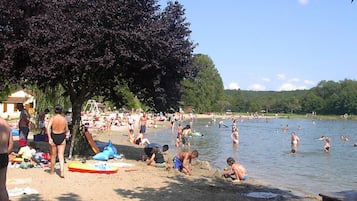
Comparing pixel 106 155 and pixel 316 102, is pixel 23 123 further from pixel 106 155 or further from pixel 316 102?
pixel 316 102

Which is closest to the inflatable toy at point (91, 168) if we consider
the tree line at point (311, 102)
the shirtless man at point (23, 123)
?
the shirtless man at point (23, 123)

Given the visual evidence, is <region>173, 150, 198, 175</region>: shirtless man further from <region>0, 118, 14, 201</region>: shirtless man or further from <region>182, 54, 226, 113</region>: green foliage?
<region>182, 54, 226, 113</region>: green foliage

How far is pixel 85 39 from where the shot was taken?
1160cm

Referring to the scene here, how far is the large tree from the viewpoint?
37.8ft

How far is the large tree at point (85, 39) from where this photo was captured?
1151 centimetres

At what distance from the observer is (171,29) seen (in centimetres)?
1338

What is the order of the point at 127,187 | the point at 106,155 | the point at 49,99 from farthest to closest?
the point at 49,99 < the point at 106,155 < the point at 127,187

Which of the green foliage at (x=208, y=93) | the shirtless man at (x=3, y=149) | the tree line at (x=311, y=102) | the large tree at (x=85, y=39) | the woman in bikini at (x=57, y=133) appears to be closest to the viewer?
the shirtless man at (x=3, y=149)

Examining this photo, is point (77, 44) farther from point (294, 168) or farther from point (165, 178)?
point (294, 168)

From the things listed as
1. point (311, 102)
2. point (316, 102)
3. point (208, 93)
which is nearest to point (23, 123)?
point (208, 93)

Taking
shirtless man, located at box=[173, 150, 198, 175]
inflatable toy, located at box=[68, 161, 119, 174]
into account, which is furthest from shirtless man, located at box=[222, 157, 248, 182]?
inflatable toy, located at box=[68, 161, 119, 174]

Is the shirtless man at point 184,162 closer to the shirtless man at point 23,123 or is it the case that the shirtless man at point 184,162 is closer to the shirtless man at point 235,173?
the shirtless man at point 235,173

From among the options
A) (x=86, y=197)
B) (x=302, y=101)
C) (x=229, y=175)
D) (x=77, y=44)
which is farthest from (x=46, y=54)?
(x=302, y=101)

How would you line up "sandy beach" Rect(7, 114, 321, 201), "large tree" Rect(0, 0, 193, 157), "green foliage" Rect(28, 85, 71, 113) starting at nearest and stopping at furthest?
1. "sandy beach" Rect(7, 114, 321, 201)
2. "large tree" Rect(0, 0, 193, 157)
3. "green foliage" Rect(28, 85, 71, 113)
